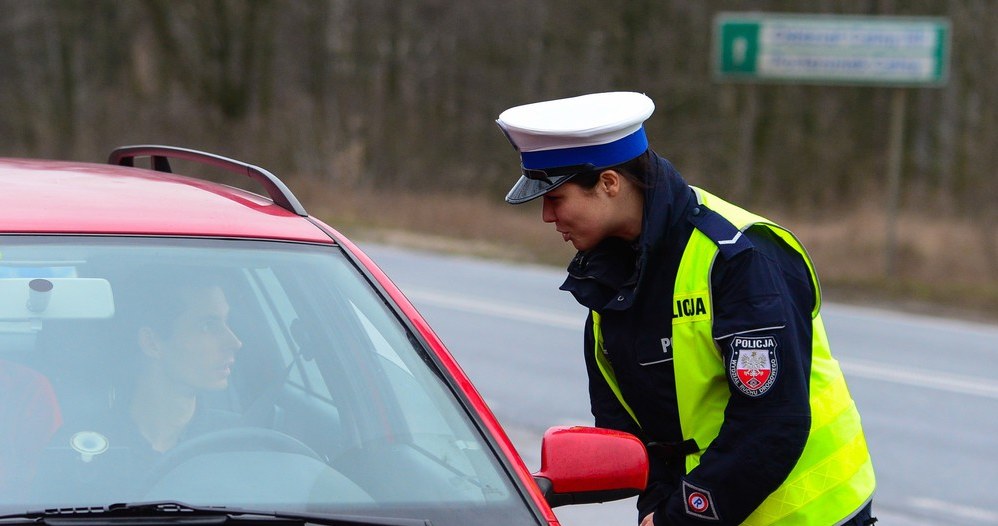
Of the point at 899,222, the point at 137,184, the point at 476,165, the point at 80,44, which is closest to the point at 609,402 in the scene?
the point at 137,184

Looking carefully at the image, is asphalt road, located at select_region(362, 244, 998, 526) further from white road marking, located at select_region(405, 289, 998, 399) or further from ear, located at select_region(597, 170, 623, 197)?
ear, located at select_region(597, 170, 623, 197)

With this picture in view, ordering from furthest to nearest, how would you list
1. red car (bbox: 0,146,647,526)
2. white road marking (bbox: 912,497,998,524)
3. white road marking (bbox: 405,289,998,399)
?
white road marking (bbox: 405,289,998,399) < white road marking (bbox: 912,497,998,524) < red car (bbox: 0,146,647,526)

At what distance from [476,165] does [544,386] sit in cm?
2433

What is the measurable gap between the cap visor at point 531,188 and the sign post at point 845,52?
14.5m

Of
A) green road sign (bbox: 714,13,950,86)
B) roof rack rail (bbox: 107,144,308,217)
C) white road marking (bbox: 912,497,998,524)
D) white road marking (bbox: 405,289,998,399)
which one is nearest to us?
roof rack rail (bbox: 107,144,308,217)

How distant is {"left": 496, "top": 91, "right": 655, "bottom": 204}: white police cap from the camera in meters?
2.62

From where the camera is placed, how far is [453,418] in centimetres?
250

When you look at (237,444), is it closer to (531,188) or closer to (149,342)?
(149,342)

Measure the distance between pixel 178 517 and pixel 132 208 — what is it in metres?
0.78

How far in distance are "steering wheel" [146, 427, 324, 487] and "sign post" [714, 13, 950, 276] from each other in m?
15.0

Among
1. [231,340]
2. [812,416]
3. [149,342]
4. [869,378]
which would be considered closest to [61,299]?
[149,342]

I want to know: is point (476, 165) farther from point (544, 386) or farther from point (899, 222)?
point (544, 386)

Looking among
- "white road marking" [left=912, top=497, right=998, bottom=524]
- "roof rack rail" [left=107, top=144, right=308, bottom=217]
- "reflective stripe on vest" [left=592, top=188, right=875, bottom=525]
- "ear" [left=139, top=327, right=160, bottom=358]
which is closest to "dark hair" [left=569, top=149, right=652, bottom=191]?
"reflective stripe on vest" [left=592, top=188, right=875, bottom=525]

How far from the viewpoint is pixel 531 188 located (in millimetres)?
2736
